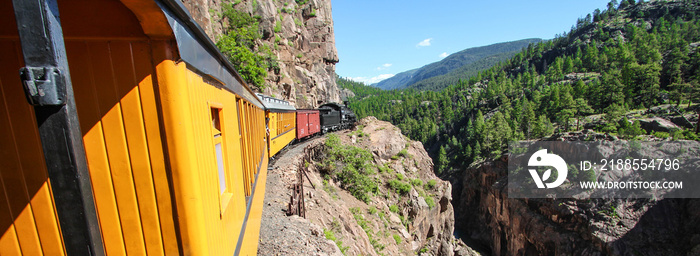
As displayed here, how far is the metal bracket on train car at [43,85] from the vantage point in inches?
40.8

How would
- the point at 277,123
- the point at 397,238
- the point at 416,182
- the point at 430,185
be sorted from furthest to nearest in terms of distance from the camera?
the point at 430,185 < the point at 416,182 < the point at 397,238 < the point at 277,123

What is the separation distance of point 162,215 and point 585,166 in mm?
41221

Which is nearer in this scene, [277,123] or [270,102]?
[270,102]

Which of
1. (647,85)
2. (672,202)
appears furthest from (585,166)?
(647,85)

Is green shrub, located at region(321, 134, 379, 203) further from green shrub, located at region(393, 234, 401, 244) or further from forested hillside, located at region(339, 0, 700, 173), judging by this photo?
forested hillside, located at region(339, 0, 700, 173)

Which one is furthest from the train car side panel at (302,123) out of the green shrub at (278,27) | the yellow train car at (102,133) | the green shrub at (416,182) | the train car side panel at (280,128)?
the green shrub at (278,27)

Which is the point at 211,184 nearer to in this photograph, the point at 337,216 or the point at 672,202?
the point at 337,216

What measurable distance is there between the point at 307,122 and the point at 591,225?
29805 mm

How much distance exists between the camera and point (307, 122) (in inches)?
790

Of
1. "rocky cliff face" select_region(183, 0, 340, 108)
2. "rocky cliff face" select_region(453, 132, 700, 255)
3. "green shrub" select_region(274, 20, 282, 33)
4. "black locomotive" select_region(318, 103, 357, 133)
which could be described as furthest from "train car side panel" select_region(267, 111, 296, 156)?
"rocky cliff face" select_region(453, 132, 700, 255)

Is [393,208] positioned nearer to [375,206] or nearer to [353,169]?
[375,206]

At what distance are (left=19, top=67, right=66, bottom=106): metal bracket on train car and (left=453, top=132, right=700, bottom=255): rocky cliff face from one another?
121 feet

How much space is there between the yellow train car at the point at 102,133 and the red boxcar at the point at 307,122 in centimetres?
1622

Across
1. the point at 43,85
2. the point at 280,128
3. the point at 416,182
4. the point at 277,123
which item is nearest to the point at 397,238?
the point at 416,182
